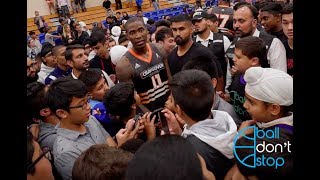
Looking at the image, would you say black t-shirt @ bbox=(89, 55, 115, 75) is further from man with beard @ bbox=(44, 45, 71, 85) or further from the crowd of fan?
the crowd of fan

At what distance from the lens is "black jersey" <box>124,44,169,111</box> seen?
11.8 ft

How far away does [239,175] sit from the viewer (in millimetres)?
1843

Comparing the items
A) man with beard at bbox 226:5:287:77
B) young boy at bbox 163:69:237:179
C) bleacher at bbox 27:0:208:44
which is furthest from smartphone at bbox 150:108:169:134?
bleacher at bbox 27:0:208:44

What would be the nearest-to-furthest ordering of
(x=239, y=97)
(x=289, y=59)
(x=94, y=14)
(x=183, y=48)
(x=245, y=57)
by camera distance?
1. (x=239, y=97)
2. (x=245, y=57)
3. (x=289, y=59)
4. (x=183, y=48)
5. (x=94, y=14)

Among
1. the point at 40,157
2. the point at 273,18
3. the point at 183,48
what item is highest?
the point at 273,18

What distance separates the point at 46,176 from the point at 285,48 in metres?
2.76

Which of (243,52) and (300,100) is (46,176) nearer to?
(300,100)

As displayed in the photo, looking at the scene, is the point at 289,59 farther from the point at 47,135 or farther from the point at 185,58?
the point at 47,135

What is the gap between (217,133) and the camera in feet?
6.66

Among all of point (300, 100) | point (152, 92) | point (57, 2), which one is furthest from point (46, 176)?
point (57, 2)

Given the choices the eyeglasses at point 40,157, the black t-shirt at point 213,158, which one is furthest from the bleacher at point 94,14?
the black t-shirt at point 213,158

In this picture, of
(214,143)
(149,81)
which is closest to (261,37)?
(149,81)

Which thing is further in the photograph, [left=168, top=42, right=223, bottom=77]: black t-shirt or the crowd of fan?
[left=168, top=42, right=223, bottom=77]: black t-shirt

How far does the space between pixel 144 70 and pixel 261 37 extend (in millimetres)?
1362
